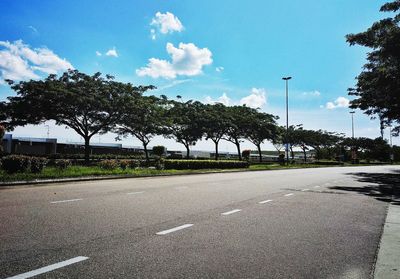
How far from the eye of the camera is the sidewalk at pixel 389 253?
4.28 meters

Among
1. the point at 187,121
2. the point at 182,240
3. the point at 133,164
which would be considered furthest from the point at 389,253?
the point at 187,121

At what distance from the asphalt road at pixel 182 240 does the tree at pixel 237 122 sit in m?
48.3

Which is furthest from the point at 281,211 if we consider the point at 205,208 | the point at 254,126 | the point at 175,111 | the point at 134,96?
the point at 254,126

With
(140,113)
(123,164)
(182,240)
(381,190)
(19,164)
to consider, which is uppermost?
(140,113)

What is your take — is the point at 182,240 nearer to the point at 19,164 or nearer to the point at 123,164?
the point at 19,164

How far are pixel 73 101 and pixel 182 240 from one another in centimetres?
2973

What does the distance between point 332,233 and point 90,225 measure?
460cm

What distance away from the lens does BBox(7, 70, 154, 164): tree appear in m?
31.9

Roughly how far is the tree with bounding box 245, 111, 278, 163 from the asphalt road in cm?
5053

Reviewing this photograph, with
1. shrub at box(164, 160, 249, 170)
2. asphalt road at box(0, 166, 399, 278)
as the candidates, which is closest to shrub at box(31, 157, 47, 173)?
asphalt road at box(0, 166, 399, 278)

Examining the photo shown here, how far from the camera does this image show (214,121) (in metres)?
55.6

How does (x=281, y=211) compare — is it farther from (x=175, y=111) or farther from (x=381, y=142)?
(x=381, y=142)

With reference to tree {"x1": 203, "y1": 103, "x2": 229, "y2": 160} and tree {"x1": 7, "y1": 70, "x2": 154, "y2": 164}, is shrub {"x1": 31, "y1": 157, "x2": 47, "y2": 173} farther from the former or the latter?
tree {"x1": 203, "y1": 103, "x2": 229, "y2": 160}

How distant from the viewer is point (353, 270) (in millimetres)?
4391
